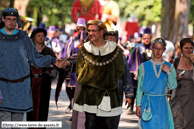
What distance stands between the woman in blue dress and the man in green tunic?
2.06ft

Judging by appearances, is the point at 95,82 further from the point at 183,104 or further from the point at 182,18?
the point at 182,18

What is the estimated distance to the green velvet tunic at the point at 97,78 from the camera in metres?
5.94

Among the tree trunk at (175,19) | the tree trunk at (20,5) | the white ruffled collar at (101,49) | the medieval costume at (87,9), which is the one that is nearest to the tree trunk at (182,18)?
the tree trunk at (175,19)

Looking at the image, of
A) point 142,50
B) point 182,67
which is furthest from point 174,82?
point 142,50

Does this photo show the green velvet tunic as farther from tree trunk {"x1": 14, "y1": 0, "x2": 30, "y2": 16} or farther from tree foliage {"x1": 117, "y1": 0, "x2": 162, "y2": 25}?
tree foliage {"x1": 117, "y1": 0, "x2": 162, "y2": 25}

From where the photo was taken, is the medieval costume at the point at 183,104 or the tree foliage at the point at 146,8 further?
the tree foliage at the point at 146,8

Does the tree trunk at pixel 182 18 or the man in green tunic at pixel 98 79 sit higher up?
the tree trunk at pixel 182 18

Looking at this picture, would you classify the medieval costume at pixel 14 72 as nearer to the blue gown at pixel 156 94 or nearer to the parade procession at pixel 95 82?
the parade procession at pixel 95 82

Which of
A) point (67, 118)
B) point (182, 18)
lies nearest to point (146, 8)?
point (182, 18)

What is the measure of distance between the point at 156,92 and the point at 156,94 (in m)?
0.03

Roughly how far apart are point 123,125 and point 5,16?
4.35m

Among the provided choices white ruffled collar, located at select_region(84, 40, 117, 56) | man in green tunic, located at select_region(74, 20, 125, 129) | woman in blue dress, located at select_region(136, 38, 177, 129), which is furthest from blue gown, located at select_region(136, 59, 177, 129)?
white ruffled collar, located at select_region(84, 40, 117, 56)

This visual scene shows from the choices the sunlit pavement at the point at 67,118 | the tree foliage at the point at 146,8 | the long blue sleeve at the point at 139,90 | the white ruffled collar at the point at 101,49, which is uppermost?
the tree foliage at the point at 146,8

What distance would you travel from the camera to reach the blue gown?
6.53 meters
